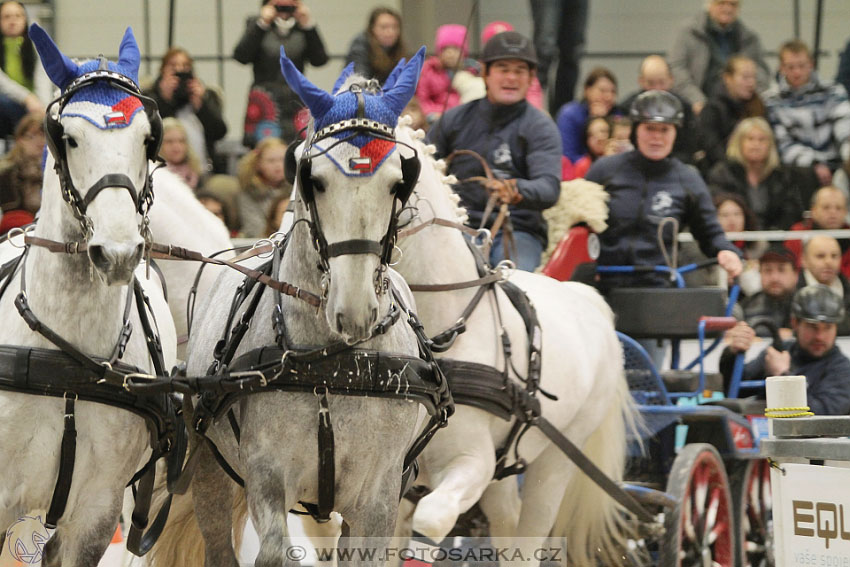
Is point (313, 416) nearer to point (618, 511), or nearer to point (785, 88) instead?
point (618, 511)

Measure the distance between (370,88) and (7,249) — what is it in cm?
136

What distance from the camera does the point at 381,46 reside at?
8.75 m

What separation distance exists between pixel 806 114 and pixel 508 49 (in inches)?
163

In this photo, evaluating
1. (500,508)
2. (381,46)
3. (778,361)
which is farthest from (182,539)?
(381,46)

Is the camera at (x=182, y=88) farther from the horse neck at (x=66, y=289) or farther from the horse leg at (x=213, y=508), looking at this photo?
the horse neck at (x=66, y=289)

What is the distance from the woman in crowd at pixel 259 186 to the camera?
25.8ft

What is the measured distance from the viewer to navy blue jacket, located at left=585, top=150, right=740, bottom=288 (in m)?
6.83

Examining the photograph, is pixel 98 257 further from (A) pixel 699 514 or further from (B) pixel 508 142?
(A) pixel 699 514

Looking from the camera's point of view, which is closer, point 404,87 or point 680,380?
point 404,87

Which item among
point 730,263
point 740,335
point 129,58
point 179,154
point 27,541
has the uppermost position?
point 179,154

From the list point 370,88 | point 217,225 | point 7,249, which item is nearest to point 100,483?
point 7,249

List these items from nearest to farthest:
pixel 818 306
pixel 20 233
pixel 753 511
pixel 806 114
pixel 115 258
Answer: pixel 115 258
pixel 20 233
pixel 753 511
pixel 818 306
pixel 806 114

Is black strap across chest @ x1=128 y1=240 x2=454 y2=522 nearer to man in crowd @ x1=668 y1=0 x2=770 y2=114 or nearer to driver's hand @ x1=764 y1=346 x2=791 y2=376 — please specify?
driver's hand @ x1=764 y1=346 x2=791 y2=376

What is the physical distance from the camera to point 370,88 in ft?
12.3
